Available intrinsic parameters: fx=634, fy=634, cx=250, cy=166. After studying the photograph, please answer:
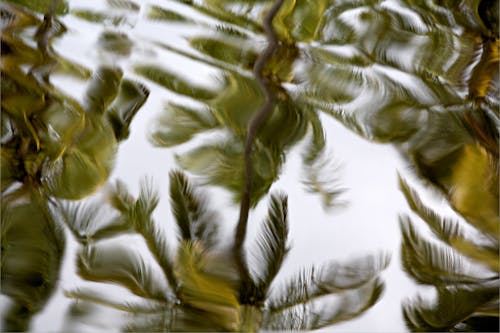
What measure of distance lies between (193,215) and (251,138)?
18 centimetres

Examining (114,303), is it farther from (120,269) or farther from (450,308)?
(450,308)

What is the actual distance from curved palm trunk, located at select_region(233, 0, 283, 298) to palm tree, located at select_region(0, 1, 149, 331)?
8.9 inches

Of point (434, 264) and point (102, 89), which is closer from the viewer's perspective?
point (434, 264)

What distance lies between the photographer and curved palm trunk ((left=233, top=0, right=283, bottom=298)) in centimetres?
98

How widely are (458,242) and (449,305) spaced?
0.33ft

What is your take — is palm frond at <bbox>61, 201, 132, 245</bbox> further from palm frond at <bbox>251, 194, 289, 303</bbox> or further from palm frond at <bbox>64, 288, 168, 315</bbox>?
palm frond at <bbox>251, 194, 289, 303</bbox>

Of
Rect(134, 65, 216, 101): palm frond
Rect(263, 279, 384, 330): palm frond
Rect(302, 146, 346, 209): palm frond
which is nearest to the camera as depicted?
Rect(263, 279, 384, 330): palm frond

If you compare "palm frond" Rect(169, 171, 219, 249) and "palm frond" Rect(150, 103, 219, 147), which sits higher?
"palm frond" Rect(150, 103, 219, 147)

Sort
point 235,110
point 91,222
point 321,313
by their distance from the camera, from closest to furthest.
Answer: point 321,313
point 91,222
point 235,110

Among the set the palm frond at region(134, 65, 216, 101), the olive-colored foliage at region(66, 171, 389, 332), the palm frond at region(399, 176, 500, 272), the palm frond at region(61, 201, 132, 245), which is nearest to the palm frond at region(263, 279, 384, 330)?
the olive-colored foliage at region(66, 171, 389, 332)

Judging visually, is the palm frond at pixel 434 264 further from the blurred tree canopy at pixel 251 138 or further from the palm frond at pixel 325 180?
the palm frond at pixel 325 180

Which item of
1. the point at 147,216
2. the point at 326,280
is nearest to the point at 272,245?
the point at 326,280

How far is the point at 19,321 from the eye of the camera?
962 mm

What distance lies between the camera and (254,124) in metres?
1.12
